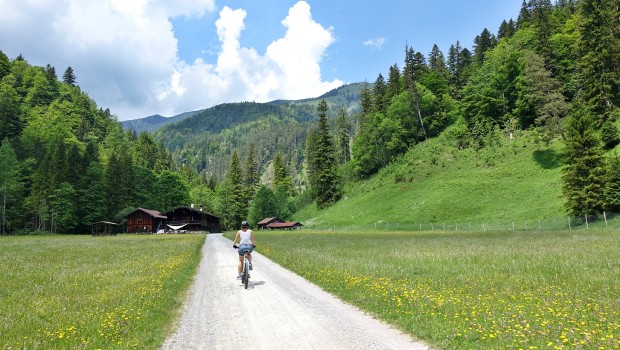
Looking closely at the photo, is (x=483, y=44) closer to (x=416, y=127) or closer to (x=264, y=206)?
(x=416, y=127)

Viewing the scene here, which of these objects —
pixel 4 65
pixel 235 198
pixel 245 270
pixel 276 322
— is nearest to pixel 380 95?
pixel 235 198

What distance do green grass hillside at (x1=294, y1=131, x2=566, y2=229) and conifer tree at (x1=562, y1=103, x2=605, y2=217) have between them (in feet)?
13.4

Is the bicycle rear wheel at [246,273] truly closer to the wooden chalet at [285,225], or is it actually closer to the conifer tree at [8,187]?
the wooden chalet at [285,225]

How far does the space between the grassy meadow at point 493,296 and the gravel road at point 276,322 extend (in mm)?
759

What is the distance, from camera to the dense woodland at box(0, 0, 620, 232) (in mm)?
59219

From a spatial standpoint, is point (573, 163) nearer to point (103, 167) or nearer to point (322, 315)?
point (322, 315)

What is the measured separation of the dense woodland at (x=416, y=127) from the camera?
59219 mm

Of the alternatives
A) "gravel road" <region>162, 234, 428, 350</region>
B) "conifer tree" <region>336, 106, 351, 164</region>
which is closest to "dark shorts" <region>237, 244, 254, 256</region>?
"gravel road" <region>162, 234, 428, 350</region>

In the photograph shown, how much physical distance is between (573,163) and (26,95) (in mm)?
186276

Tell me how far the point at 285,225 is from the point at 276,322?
3552 inches

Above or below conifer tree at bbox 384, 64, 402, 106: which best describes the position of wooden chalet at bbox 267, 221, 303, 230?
below

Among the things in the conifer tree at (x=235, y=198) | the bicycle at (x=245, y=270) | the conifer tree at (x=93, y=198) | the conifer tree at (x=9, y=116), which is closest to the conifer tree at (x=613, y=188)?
the bicycle at (x=245, y=270)

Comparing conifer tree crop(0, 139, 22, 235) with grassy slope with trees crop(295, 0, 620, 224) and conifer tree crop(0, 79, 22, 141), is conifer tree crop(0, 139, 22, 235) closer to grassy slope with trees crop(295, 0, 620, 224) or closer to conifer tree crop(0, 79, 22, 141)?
conifer tree crop(0, 79, 22, 141)

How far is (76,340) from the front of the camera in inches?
305
